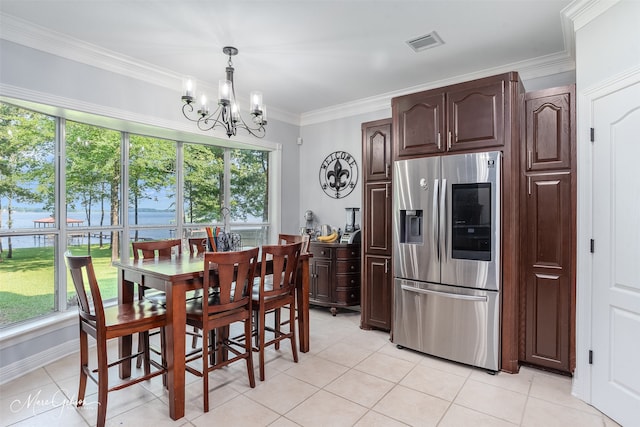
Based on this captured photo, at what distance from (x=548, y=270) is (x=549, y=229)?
0.33 m

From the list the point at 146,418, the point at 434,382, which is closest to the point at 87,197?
the point at 146,418

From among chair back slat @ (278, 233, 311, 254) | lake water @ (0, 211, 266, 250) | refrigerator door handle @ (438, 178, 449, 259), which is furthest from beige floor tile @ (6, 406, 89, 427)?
refrigerator door handle @ (438, 178, 449, 259)

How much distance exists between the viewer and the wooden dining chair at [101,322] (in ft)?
6.62

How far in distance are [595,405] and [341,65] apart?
346cm

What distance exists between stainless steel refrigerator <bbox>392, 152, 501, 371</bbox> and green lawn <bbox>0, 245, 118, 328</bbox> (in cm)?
325

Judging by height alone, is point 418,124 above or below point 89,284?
above

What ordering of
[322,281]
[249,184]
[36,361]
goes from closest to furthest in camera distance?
1. [36,361]
2. [322,281]
3. [249,184]

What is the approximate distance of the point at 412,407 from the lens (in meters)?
2.30

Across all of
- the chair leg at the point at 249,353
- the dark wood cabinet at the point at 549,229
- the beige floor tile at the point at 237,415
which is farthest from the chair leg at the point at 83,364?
the dark wood cabinet at the point at 549,229

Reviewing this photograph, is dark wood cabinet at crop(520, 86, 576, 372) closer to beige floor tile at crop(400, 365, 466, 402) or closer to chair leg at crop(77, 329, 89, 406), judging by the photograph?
beige floor tile at crop(400, 365, 466, 402)

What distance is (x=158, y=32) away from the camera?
9.32 feet

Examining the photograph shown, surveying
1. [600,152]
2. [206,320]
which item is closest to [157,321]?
[206,320]

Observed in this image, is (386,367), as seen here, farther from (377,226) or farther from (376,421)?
(377,226)

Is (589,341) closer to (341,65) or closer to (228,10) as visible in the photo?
(341,65)
